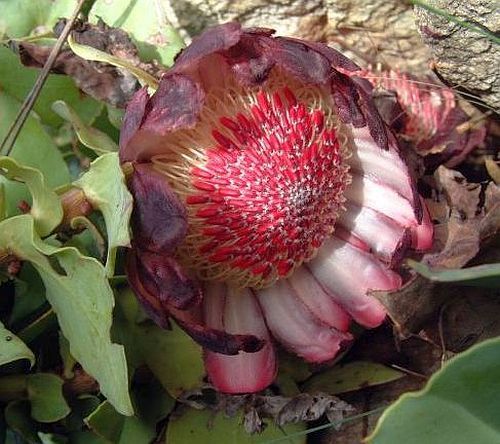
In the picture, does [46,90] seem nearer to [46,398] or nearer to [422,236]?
[46,398]

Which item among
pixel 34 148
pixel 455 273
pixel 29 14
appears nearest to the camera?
pixel 455 273

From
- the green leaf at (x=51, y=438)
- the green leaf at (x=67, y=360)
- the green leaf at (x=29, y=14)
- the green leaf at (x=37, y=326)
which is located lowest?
the green leaf at (x=51, y=438)

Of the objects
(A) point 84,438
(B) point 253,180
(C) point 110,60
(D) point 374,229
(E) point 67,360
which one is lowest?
(A) point 84,438

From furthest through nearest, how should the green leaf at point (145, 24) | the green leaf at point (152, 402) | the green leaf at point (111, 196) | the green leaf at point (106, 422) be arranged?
the green leaf at point (145, 24), the green leaf at point (152, 402), the green leaf at point (106, 422), the green leaf at point (111, 196)

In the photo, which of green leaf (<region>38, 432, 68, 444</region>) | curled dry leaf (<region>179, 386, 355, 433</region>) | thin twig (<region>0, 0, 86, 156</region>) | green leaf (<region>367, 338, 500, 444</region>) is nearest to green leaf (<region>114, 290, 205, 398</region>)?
curled dry leaf (<region>179, 386, 355, 433</region>)

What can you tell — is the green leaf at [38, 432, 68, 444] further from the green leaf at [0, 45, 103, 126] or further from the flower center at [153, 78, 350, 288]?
the green leaf at [0, 45, 103, 126]

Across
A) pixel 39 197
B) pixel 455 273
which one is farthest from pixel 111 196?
pixel 455 273

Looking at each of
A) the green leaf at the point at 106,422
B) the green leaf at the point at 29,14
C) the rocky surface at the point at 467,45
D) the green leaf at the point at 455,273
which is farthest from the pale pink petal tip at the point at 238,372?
the green leaf at the point at 29,14

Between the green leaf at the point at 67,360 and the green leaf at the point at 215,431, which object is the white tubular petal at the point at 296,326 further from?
the green leaf at the point at 67,360
